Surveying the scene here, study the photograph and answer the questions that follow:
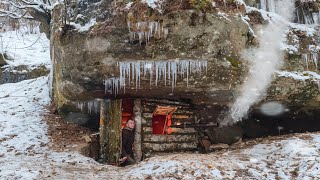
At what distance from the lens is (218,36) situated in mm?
7051

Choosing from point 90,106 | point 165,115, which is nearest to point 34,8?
point 90,106

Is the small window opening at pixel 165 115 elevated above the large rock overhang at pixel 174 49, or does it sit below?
below

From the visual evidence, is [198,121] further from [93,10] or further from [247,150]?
[93,10]

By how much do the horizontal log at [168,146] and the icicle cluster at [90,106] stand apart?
1658mm

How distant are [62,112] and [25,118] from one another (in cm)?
104

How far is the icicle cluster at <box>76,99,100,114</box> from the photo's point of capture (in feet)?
29.0

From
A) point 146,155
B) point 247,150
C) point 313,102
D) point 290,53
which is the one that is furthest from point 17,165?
point 313,102

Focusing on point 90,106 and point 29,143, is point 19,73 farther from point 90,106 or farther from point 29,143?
point 29,143

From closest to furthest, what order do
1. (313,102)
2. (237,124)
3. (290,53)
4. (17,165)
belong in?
(17,165) < (290,53) < (313,102) < (237,124)

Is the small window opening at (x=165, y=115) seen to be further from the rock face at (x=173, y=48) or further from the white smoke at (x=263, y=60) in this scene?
the white smoke at (x=263, y=60)

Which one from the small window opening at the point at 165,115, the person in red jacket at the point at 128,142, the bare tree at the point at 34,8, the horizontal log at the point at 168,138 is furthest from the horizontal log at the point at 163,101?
the bare tree at the point at 34,8

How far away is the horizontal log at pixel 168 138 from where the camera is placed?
880 cm

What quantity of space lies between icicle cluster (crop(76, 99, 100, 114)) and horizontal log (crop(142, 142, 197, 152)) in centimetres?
166

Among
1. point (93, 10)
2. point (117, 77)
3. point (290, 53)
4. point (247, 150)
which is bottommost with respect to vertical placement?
point (247, 150)
